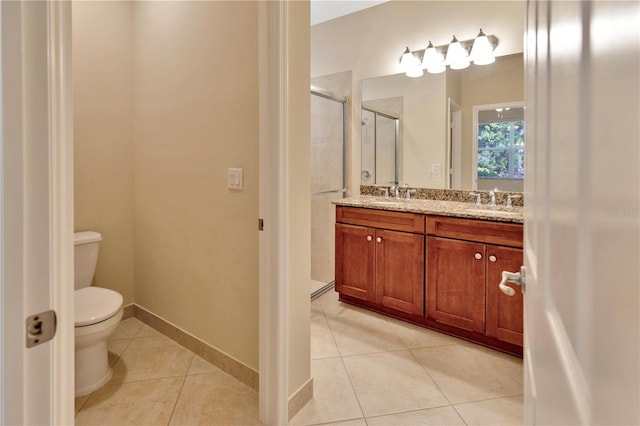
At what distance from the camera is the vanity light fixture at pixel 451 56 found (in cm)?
262

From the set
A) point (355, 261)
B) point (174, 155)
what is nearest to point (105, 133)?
point (174, 155)

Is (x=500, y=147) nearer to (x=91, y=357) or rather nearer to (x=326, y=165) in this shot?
(x=326, y=165)

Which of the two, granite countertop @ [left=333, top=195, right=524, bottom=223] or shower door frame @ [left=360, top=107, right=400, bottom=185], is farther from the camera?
shower door frame @ [left=360, top=107, right=400, bottom=185]

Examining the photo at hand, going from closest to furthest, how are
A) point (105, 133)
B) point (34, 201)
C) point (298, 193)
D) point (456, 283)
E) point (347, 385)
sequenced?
point (34, 201)
point (298, 193)
point (347, 385)
point (456, 283)
point (105, 133)

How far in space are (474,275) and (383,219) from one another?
73 cm

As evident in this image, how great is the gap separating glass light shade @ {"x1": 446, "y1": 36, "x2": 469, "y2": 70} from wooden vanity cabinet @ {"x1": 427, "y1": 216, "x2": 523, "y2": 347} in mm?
1270

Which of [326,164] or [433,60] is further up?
[433,60]

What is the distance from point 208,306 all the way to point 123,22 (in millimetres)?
2072

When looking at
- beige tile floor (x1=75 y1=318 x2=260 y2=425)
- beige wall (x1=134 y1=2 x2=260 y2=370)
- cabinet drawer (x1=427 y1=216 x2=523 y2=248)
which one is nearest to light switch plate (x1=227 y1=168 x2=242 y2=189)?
beige wall (x1=134 y1=2 x2=260 y2=370)

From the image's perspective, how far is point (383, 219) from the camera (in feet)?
8.73

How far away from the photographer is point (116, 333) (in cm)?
247

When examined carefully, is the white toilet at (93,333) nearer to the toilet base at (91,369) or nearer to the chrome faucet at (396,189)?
the toilet base at (91,369)

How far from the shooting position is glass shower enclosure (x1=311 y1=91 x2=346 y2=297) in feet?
11.1

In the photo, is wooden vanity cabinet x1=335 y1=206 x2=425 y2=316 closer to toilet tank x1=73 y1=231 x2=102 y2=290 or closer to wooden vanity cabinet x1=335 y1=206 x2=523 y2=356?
wooden vanity cabinet x1=335 y1=206 x2=523 y2=356
